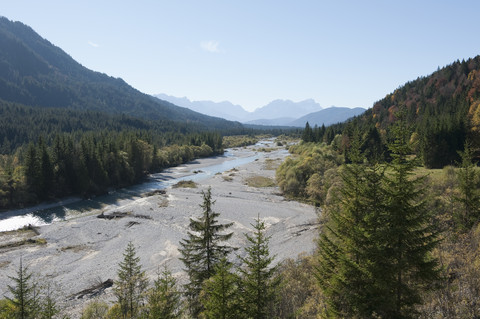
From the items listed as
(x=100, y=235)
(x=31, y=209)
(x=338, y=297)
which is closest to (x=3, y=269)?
(x=100, y=235)

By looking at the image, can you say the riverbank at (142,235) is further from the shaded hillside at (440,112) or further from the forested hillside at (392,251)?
the shaded hillside at (440,112)

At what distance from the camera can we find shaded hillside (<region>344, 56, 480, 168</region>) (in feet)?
188

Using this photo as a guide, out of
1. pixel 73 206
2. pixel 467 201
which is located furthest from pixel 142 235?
pixel 467 201

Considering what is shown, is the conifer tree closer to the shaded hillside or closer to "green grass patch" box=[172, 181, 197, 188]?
the shaded hillside

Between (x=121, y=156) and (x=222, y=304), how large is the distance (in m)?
77.4

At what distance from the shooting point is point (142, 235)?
46.3 m

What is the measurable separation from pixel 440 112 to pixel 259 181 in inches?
2805

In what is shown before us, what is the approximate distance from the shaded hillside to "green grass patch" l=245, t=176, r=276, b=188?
28.6 m

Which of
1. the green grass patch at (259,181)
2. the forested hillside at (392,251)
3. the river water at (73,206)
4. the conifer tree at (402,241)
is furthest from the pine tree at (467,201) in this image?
the river water at (73,206)

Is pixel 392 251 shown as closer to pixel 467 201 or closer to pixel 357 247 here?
pixel 357 247

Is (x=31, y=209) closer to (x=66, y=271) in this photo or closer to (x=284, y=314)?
(x=66, y=271)

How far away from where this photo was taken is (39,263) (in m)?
36.5

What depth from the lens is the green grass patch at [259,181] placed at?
271ft

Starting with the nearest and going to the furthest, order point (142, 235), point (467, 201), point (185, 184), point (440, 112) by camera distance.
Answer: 1. point (467, 201)
2. point (142, 235)
3. point (185, 184)
4. point (440, 112)
